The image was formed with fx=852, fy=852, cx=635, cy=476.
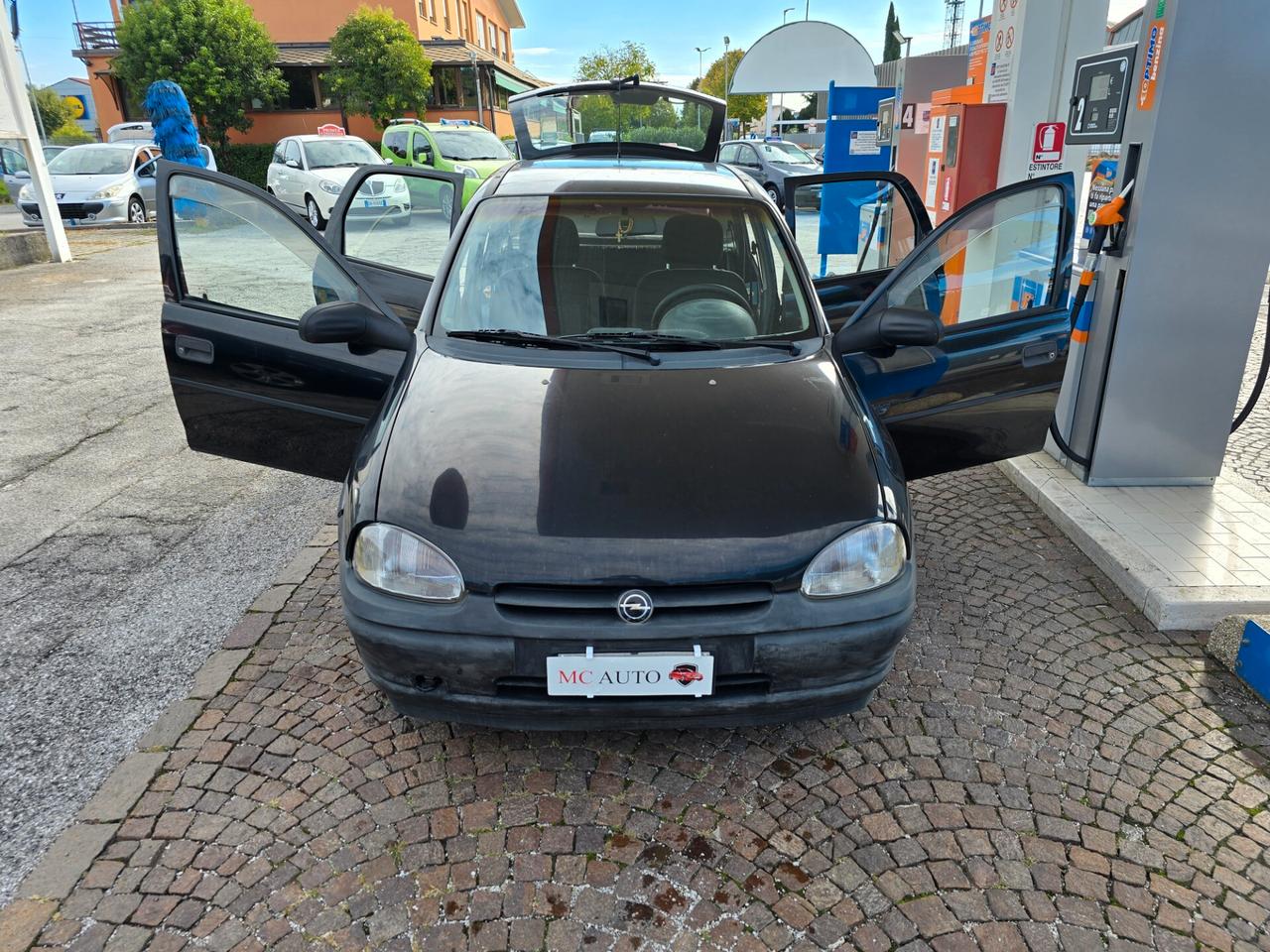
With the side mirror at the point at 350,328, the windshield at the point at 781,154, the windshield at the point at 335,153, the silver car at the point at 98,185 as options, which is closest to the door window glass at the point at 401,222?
the side mirror at the point at 350,328

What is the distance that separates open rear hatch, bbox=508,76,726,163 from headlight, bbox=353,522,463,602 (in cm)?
386

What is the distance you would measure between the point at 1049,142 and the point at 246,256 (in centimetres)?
451

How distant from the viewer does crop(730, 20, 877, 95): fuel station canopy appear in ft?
45.5

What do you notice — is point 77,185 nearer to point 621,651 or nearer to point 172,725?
point 172,725

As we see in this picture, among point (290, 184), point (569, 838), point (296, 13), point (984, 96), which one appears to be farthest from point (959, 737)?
point (296, 13)

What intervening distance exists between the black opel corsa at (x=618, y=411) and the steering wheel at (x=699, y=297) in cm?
2

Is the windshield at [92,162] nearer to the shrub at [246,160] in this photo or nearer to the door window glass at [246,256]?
the shrub at [246,160]

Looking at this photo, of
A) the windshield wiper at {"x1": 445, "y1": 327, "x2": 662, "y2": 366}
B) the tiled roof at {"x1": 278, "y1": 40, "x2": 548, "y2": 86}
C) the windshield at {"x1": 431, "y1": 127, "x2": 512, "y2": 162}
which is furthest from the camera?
the tiled roof at {"x1": 278, "y1": 40, "x2": 548, "y2": 86}

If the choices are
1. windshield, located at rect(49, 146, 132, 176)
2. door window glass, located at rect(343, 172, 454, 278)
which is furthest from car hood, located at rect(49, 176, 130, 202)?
door window glass, located at rect(343, 172, 454, 278)

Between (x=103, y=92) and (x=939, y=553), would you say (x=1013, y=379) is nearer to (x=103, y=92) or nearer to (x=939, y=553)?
(x=939, y=553)

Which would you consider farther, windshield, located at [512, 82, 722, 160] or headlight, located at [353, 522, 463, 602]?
windshield, located at [512, 82, 722, 160]

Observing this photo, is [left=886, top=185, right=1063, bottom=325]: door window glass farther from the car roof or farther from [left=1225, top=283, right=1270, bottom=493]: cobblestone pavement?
[left=1225, top=283, right=1270, bottom=493]: cobblestone pavement

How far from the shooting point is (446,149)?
17.8m

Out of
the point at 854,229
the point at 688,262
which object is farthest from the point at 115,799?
the point at 854,229
